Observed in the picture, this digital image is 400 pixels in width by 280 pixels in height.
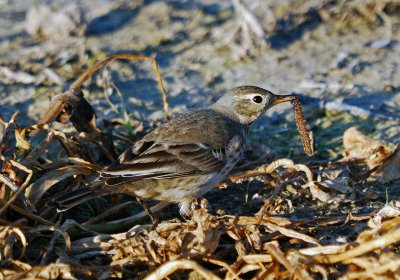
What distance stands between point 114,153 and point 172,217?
40.4 inches

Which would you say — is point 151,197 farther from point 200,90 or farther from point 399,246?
point 200,90

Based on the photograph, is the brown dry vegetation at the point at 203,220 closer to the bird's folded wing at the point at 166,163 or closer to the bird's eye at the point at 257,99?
the bird's folded wing at the point at 166,163

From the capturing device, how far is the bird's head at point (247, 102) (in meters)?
7.21

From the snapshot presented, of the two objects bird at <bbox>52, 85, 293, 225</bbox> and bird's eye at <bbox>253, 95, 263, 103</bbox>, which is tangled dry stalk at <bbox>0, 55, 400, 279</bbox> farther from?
bird's eye at <bbox>253, 95, 263, 103</bbox>

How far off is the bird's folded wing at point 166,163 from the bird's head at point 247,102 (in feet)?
2.66

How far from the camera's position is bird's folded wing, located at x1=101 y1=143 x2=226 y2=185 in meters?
5.87

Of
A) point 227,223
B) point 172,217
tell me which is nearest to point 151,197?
point 172,217

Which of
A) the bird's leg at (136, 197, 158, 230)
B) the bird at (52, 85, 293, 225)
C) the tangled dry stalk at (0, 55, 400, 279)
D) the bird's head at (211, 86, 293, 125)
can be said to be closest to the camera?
the tangled dry stalk at (0, 55, 400, 279)

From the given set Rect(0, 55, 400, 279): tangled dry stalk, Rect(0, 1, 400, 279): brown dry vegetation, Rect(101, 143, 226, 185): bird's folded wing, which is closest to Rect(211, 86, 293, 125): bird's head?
Rect(0, 1, 400, 279): brown dry vegetation

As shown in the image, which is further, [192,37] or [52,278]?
[192,37]

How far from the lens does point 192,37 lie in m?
10.0

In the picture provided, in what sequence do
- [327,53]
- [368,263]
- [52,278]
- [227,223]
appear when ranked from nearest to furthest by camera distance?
[368,263], [52,278], [227,223], [327,53]

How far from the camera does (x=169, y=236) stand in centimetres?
540

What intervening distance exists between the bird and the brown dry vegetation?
21 cm
